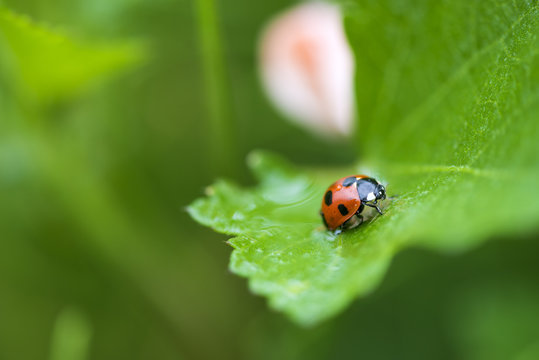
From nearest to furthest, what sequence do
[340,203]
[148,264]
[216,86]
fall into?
[340,203] < [216,86] < [148,264]

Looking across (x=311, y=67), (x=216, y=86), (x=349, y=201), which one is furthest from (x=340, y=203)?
(x=311, y=67)

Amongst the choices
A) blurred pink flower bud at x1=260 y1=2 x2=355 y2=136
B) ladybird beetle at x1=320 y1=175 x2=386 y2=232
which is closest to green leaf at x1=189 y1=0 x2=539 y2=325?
ladybird beetle at x1=320 y1=175 x2=386 y2=232

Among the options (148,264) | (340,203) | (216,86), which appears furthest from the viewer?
(148,264)

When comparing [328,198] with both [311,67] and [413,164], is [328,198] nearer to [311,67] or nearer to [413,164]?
[413,164]

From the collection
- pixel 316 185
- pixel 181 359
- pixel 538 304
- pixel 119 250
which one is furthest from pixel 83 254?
pixel 538 304

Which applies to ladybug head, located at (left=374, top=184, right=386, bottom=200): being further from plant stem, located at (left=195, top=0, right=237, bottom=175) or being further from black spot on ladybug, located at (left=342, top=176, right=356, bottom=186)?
plant stem, located at (left=195, top=0, right=237, bottom=175)

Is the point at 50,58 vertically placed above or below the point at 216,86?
above

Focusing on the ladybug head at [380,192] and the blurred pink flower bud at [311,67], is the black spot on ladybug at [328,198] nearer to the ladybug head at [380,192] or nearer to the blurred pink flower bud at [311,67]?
the ladybug head at [380,192]
